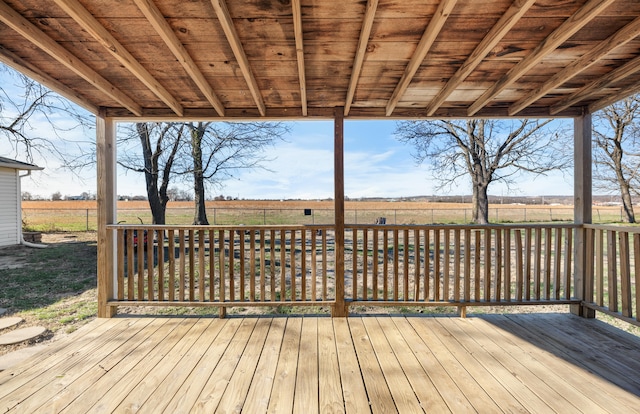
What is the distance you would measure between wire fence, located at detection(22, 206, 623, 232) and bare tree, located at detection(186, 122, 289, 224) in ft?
4.70

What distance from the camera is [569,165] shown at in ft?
29.6

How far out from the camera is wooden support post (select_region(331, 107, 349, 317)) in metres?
2.91

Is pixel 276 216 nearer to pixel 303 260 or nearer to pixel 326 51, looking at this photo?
pixel 303 260

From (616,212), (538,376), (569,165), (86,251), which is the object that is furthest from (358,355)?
(616,212)

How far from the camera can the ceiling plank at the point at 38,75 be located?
1.90 metres

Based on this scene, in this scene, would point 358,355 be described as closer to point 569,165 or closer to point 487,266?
point 487,266

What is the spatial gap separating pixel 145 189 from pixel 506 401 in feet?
28.4

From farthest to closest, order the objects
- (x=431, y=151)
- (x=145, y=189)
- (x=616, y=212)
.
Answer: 1. (x=431, y=151)
2. (x=616, y=212)
3. (x=145, y=189)

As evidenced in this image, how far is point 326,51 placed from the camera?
76.2 inches

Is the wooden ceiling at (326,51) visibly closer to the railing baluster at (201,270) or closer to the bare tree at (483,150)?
the railing baluster at (201,270)

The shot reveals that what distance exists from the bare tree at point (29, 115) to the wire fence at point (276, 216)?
2283 millimetres

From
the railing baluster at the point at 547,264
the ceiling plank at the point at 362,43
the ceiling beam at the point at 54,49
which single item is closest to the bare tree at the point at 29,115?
the ceiling beam at the point at 54,49

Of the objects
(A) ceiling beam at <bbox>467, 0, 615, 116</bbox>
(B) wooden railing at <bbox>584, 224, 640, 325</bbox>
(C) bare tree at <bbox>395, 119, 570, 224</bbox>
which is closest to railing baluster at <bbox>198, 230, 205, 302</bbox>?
(A) ceiling beam at <bbox>467, 0, 615, 116</bbox>

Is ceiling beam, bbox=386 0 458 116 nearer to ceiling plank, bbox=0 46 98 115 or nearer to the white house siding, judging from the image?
ceiling plank, bbox=0 46 98 115
